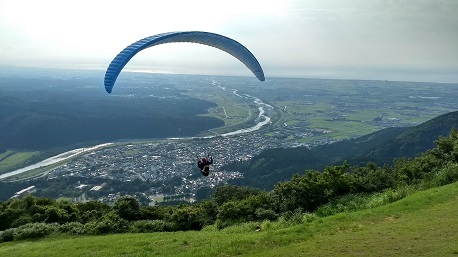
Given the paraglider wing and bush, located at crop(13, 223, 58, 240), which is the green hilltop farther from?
the paraglider wing

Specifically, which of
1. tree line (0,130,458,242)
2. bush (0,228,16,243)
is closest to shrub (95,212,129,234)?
tree line (0,130,458,242)

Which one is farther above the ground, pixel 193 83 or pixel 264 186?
pixel 193 83

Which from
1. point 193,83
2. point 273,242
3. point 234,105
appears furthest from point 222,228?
point 193,83

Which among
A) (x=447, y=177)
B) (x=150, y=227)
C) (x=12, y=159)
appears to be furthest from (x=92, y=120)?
(x=447, y=177)

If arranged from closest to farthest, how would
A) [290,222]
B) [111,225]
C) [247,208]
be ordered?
[290,222], [247,208], [111,225]

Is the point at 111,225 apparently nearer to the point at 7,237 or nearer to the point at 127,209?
the point at 127,209

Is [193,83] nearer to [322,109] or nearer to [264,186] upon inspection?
[322,109]

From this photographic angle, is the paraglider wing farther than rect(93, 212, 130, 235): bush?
No
